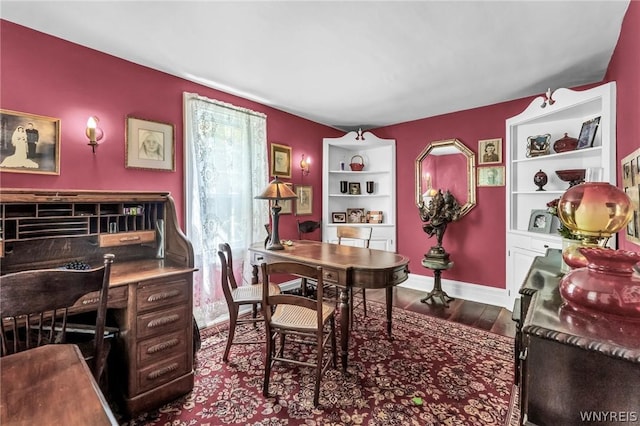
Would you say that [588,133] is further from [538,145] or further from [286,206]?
[286,206]

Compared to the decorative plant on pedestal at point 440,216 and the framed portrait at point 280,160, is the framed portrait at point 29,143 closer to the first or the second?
the framed portrait at point 280,160

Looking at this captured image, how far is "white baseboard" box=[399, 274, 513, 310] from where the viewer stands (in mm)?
3633

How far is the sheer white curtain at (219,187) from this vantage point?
2953 millimetres

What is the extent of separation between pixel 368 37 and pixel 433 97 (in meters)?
1.58

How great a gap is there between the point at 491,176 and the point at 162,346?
3889 mm

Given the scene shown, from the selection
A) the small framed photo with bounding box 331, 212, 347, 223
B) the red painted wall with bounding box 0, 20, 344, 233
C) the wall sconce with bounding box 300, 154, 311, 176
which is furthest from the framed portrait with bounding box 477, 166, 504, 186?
the red painted wall with bounding box 0, 20, 344, 233

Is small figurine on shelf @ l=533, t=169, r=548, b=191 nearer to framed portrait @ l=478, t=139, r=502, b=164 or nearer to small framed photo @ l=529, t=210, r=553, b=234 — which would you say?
small framed photo @ l=529, t=210, r=553, b=234

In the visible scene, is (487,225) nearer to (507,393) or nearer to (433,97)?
(433,97)

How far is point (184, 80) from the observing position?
2.90m

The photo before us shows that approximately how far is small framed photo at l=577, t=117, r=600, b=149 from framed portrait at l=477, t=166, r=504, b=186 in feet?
2.69

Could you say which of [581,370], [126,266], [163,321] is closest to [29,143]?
[126,266]

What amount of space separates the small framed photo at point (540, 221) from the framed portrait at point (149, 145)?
3919 millimetres

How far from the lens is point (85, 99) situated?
7.50 ft

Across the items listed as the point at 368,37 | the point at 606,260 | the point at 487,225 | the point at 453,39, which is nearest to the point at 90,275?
the point at 606,260
